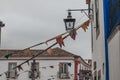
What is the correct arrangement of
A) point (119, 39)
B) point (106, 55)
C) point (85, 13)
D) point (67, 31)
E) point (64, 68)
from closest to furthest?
point (119, 39), point (106, 55), point (67, 31), point (85, 13), point (64, 68)

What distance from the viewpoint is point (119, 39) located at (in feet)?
36.8

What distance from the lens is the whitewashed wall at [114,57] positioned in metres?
11.5

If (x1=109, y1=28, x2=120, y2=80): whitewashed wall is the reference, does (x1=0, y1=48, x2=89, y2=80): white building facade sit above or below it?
above

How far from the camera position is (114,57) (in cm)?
1229

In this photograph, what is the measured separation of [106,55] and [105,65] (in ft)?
1.18

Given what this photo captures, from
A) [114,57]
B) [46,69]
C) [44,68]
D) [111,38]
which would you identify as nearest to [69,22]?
[111,38]

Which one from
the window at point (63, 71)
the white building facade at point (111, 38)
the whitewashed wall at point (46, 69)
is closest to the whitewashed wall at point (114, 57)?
the white building facade at point (111, 38)

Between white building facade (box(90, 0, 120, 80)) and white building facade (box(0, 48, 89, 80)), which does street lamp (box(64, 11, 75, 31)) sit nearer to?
white building facade (box(90, 0, 120, 80))

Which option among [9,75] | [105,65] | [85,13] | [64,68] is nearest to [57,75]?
[64,68]

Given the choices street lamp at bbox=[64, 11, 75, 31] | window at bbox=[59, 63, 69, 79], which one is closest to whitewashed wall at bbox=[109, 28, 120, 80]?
street lamp at bbox=[64, 11, 75, 31]

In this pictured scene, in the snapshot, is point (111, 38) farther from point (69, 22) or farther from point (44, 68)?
point (44, 68)

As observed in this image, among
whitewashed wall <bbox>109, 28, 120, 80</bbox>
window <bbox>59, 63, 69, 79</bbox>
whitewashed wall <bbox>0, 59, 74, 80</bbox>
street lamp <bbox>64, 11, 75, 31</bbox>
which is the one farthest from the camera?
window <bbox>59, 63, 69, 79</bbox>

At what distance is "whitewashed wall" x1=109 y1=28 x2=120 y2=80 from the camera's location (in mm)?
11456

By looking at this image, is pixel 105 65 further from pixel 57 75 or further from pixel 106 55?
pixel 57 75
